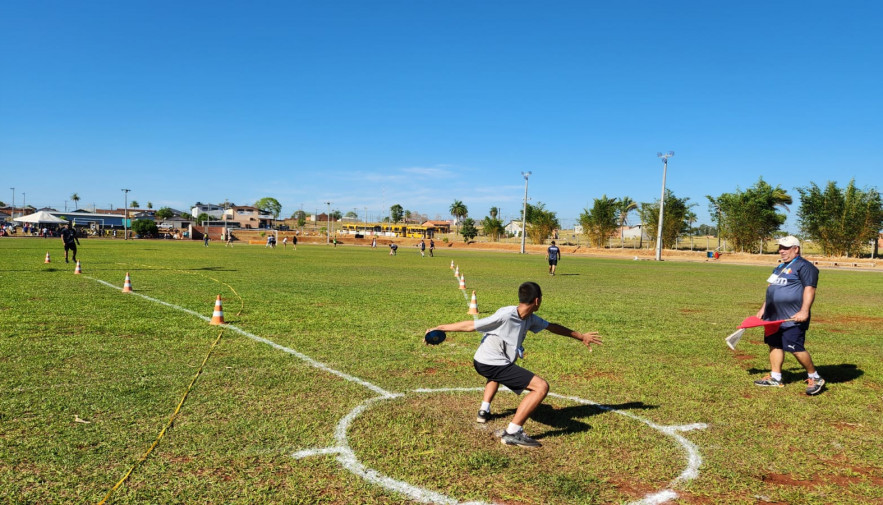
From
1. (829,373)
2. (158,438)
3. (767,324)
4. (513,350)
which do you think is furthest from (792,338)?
(158,438)

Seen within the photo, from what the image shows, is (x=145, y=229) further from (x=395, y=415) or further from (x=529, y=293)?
(x=529, y=293)

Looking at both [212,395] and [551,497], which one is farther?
[212,395]

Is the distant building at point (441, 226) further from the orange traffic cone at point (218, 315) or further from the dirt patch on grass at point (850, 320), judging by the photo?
the orange traffic cone at point (218, 315)

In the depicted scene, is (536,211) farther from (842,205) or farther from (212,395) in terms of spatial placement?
(212,395)

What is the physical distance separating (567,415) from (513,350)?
50.0 inches

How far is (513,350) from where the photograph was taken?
18.0ft

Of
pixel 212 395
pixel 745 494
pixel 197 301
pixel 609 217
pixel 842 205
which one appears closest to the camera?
pixel 745 494

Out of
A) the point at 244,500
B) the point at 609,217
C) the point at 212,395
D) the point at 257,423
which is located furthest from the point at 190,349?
the point at 609,217

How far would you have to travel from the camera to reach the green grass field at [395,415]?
438 cm

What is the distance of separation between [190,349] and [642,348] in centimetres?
739

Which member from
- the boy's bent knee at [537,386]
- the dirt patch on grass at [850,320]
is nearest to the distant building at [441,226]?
the dirt patch on grass at [850,320]

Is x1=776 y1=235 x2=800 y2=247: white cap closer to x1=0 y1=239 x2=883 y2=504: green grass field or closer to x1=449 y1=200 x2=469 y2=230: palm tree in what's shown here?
x1=0 y1=239 x2=883 y2=504: green grass field

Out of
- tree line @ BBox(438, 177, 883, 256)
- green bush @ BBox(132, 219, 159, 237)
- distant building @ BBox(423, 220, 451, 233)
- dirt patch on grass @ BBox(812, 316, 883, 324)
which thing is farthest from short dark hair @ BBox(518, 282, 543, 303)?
distant building @ BBox(423, 220, 451, 233)

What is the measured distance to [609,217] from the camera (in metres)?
79.9
